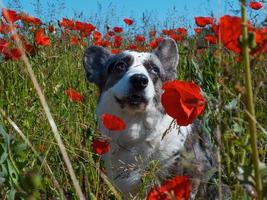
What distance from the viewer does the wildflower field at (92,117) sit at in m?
0.91

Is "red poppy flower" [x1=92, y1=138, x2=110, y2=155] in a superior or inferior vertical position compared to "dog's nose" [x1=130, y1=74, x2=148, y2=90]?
superior

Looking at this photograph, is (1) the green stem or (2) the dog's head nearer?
(1) the green stem

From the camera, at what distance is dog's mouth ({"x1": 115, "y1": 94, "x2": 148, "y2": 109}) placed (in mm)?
3537

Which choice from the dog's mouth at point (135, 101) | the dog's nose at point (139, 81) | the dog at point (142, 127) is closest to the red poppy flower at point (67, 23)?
the dog at point (142, 127)

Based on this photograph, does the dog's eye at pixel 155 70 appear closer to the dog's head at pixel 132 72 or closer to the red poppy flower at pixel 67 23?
the dog's head at pixel 132 72

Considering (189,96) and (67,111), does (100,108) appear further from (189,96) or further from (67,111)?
(189,96)

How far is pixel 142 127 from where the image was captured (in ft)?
12.5

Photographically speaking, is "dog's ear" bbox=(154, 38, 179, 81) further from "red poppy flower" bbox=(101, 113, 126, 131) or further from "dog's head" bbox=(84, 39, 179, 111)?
"red poppy flower" bbox=(101, 113, 126, 131)

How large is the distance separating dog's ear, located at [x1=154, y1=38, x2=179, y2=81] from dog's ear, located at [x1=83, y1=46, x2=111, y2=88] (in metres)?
0.45

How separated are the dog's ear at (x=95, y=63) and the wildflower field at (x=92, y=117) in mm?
96

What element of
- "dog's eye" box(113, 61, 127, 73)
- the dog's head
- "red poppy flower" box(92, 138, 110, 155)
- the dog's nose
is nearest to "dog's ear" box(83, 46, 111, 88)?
the dog's head

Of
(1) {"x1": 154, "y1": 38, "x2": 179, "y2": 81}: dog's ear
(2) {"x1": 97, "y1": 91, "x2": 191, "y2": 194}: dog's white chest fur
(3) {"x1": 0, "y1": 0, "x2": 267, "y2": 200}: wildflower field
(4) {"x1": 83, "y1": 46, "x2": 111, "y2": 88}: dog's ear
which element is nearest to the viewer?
(3) {"x1": 0, "y1": 0, "x2": 267, "y2": 200}: wildflower field

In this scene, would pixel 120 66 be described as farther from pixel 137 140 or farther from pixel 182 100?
pixel 182 100

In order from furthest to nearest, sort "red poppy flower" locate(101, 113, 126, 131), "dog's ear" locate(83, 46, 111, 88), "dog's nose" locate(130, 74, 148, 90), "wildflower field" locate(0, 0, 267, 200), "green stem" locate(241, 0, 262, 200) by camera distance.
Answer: "dog's ear" locate(83, 46, 111, 88), "dog's nose" locate(130, 74, 148, 90), "red poppy flower" locate(101, 113, 126, 131), "wildflower field" locate(0, 0, 267, 200), "green stem" locate(241, 0, 262, 200)
